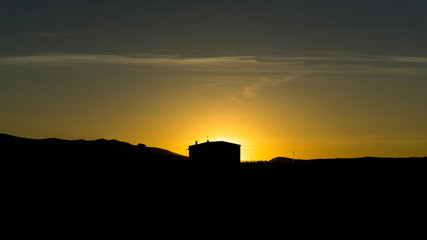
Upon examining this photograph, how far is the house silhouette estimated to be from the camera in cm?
7575

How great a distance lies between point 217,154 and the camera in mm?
75938

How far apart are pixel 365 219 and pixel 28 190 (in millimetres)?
30068

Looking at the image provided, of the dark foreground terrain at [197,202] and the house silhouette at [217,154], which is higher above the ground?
the house silhouette at [217,154]

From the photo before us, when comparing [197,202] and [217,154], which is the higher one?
[217,154]

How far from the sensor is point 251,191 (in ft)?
153

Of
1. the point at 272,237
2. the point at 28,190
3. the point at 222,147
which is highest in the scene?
the point at 222,147

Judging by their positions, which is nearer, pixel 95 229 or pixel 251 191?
pixel 95 229

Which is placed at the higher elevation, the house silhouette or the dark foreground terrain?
the house silhouette

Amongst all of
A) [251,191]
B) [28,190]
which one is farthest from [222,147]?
[28,190]

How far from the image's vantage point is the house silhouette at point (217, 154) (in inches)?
2982

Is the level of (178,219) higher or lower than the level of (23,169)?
lower

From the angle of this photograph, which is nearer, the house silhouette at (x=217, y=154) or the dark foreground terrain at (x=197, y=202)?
the dark foreground terrain at (x=197, y=202)

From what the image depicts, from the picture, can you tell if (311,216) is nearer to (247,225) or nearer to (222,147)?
(247,225)

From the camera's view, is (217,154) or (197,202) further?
(217,154)
